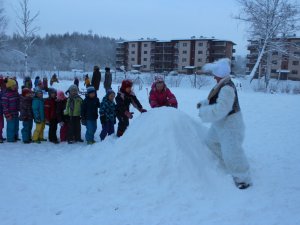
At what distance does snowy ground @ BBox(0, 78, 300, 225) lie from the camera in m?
4.20

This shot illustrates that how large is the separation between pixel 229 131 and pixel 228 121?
5.8 inches

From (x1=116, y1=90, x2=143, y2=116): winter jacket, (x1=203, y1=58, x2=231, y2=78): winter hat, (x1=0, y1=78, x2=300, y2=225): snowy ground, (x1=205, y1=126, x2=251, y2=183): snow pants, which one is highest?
(x1=203, y1=58, x2=231, y2=78): winter hat

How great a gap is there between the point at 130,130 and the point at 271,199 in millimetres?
2659

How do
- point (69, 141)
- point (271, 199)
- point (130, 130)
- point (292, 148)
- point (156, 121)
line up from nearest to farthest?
point (271, 199) → point (156, 121) → point (130, 130) → point (292, 148) → point (69, 141)

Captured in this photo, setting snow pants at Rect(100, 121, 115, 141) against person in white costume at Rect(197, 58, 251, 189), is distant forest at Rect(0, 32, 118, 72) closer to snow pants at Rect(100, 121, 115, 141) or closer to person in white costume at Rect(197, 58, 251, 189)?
snow pants at Rect(100, 121, 115, 141)

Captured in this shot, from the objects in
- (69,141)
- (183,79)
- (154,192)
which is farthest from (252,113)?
(183,79)

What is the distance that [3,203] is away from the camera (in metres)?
4.62

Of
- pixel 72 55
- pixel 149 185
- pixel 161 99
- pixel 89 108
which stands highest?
pixel 72 55

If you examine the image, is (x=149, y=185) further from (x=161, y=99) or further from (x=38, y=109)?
(x=38, y=109)

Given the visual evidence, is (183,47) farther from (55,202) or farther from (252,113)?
(55,202)

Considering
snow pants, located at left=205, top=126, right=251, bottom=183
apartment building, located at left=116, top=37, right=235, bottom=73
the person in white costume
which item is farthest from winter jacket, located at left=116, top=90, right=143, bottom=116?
apartment building, located at left=116, top=37, right=235, bottom=73

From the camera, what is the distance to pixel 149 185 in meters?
4.80

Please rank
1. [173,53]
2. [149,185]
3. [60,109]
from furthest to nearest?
[173,53] → [60,109] → [149,185]

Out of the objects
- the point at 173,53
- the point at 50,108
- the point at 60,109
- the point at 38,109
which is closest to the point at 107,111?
the point at 60,109
